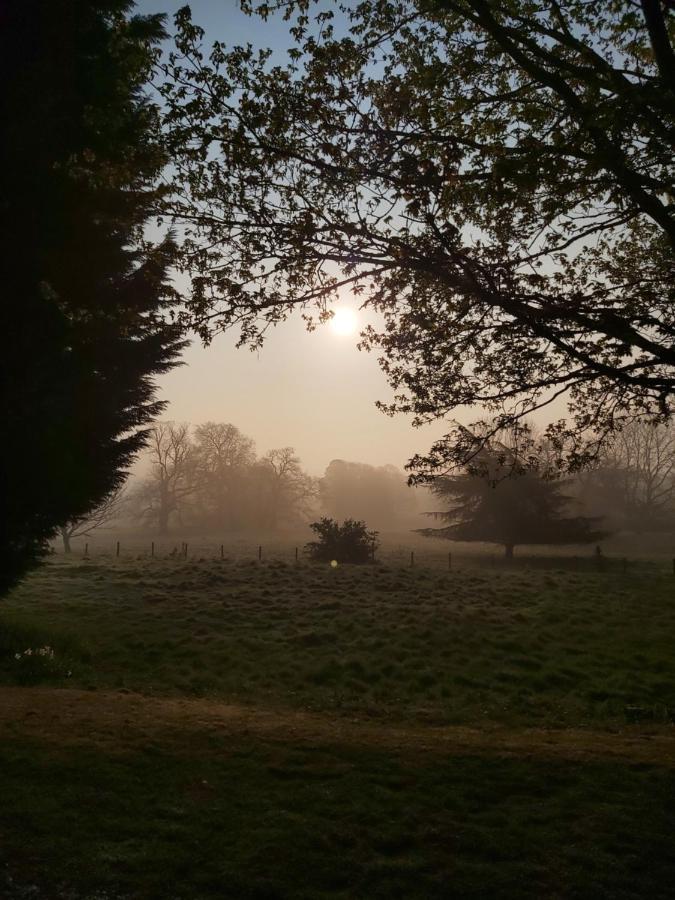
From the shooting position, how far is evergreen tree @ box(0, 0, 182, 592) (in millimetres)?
10047

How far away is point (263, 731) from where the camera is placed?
830cm

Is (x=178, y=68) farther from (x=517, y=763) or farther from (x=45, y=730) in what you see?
(x=517, y=763)

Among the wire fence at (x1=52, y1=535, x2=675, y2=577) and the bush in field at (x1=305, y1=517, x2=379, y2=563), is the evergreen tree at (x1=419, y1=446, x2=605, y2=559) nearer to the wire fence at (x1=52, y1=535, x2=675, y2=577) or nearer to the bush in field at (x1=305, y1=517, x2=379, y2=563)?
the wire fence at (x1=52, y1=535, x2=675, y2=577)

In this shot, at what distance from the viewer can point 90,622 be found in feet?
60.0

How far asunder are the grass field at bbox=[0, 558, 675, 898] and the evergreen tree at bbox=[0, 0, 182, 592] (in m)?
4.06

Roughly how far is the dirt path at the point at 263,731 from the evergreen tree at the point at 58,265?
374 centimetres

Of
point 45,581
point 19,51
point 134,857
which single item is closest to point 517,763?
point 134,857

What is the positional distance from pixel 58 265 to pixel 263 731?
33.0 ft

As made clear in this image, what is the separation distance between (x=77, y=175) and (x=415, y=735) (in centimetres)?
982

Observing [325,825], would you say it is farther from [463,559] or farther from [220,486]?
[220,486]

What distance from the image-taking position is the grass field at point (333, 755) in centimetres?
465

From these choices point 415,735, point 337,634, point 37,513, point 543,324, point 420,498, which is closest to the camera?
point 543,324

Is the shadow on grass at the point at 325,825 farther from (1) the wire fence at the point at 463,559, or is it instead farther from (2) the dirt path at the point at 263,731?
(1) the wire fence at the point at 463,559

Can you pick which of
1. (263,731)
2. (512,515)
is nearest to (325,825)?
(263,731)
